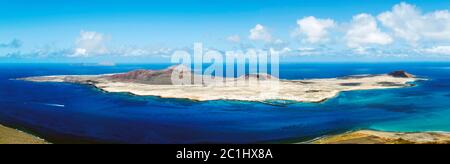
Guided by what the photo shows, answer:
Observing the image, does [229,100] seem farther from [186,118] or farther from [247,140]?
[247,140]

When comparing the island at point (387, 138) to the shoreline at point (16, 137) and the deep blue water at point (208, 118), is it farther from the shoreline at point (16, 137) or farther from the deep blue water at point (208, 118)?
the shoreline at point (16, 137)

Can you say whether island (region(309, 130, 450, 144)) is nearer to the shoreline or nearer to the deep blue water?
the deep blue water

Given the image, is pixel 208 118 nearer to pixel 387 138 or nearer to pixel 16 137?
pixel 16 137

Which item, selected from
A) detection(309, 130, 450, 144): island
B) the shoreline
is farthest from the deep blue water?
detection(309, 130, 450, 144): island

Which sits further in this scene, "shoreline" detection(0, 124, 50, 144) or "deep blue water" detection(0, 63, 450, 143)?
"deep blue water" detection(0, 63, 450, 143)

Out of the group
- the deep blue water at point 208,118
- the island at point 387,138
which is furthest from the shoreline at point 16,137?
the island at point 387,138

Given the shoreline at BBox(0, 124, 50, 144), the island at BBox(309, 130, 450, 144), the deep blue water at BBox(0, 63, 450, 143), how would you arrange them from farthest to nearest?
the deep blue water at BBox(0, 63, 450, 143) → the shoreline at BBox(0, 124, 50, 144) → the island at BBox(309, 130, 450, 144)

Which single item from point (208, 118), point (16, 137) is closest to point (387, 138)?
point (208, 118)
